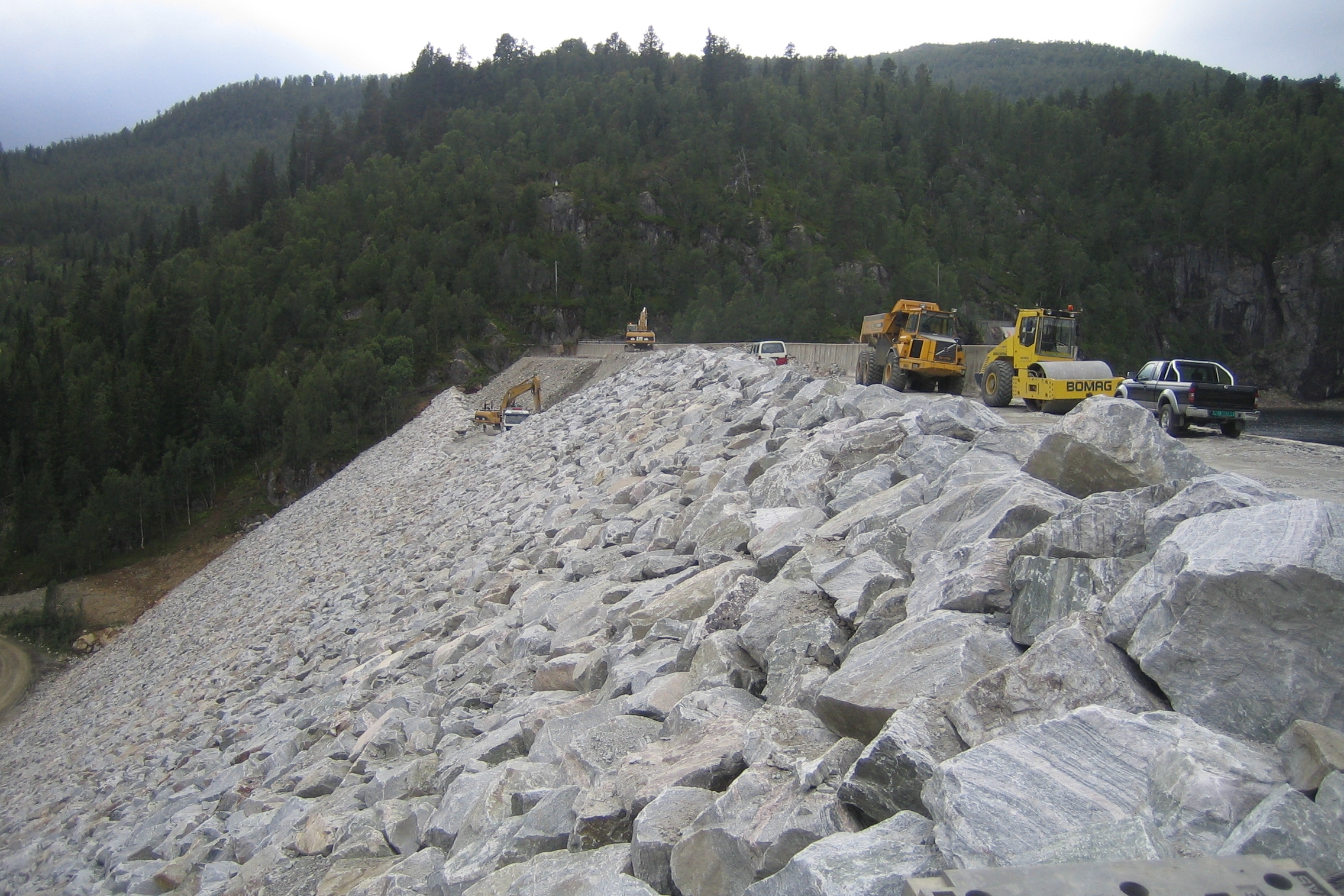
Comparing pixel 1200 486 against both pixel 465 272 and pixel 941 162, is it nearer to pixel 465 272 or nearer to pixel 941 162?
pixel 465 272

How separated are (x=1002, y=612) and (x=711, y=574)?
2.46m

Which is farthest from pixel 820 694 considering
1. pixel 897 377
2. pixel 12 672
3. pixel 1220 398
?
pixel 12 672

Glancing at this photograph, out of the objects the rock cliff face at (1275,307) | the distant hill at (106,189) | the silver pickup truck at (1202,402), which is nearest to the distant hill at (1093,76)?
the rock cliff face at (1275,307)

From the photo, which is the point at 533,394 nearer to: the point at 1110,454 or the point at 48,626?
the point at 48,626

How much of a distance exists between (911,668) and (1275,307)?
362ft

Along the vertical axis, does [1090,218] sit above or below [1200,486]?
above

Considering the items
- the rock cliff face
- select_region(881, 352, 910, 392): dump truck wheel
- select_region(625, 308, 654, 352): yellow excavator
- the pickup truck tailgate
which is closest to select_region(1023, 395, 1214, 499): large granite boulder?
the pickup truck tailgate

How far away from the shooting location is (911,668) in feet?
10.5

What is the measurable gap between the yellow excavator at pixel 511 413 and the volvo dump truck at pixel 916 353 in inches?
515

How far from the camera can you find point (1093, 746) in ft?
8.13

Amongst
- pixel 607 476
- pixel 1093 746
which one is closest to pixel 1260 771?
pixel 1093 746

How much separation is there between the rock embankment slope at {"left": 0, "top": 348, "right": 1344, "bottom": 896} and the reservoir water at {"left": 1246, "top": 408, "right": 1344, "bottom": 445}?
603 inches

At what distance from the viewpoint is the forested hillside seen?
5775cm

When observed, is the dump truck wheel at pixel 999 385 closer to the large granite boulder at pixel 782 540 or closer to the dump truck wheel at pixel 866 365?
the dump truck wheel at pixel 866 365
